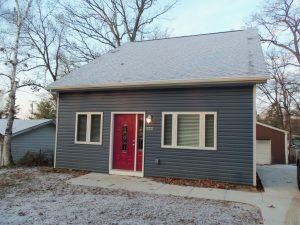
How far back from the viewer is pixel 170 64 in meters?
11.3

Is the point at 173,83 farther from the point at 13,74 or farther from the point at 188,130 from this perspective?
the point at 13,74

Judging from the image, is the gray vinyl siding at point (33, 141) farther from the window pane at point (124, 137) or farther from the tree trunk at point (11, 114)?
the window pane at point (124, 137)

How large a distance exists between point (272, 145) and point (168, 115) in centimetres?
1482

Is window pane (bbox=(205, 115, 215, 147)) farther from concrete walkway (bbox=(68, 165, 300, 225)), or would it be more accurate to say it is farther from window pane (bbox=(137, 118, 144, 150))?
window pane (bbox=(137, 118, 144, 150))

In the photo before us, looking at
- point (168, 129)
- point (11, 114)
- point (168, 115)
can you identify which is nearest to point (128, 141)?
point (168, 129)

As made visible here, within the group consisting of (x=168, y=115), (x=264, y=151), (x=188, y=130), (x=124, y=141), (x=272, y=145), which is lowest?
(x=264, y=151)

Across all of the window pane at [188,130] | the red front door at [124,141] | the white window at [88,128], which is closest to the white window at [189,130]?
the window pane at [188,130]

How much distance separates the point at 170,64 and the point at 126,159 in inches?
153

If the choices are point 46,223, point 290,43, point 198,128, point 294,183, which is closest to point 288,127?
point 290,43

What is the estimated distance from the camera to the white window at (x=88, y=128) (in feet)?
36.6

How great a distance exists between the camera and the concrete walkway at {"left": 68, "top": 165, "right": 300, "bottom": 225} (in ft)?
20.4

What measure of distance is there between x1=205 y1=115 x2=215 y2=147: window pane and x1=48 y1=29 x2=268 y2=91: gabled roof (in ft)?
3.88

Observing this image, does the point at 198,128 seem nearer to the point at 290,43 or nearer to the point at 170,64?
the point at 170,64

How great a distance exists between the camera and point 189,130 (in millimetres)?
9758
